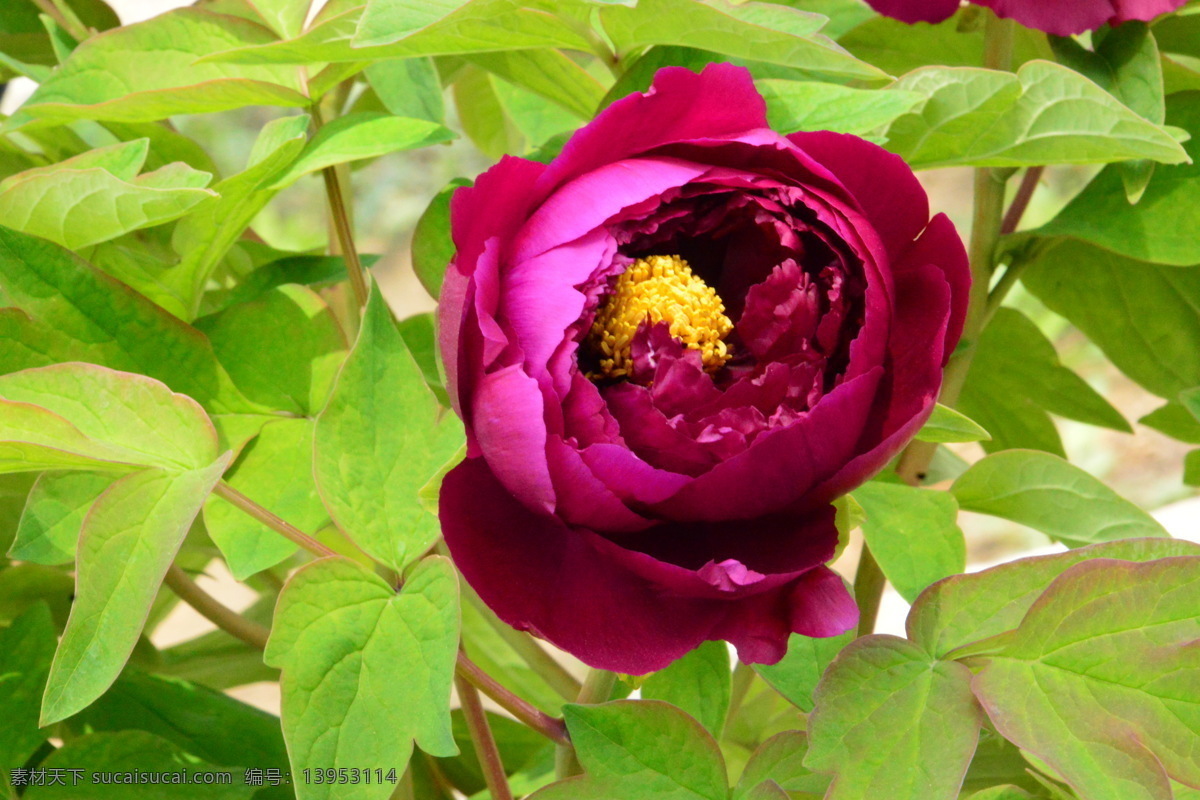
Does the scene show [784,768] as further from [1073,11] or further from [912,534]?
[1073,11]

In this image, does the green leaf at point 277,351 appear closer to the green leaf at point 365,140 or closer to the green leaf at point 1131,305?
the green leaf at point 365,140

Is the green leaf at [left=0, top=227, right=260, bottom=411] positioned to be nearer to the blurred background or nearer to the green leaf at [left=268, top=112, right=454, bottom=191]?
the green leaf at [left=268, top=112, right=454, bottom=191]

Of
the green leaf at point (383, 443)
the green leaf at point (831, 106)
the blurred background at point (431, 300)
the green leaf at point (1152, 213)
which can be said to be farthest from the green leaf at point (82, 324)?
the blurred background at point (431, 300)

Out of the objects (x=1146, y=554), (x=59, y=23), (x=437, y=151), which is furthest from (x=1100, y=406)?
(x=437, y=151)

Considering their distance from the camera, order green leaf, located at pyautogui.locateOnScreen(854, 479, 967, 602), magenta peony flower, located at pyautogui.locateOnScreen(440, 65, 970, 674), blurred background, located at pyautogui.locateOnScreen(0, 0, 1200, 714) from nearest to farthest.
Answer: magenta peony flower, located at pyautogui.locateOnScreen(440, 65, 970, 674) → green leaf, located at pyautogui.locateOnScreen(854, 479, 967, 602) → blurred background, located at pyautogui.locateOnScreen(0, 0, 1200, 714)

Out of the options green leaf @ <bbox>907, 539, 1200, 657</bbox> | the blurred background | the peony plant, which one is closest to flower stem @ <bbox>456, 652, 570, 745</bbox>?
the peony plant

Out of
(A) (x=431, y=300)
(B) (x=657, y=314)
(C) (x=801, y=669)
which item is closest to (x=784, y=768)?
(C) (x=801, y=669)
